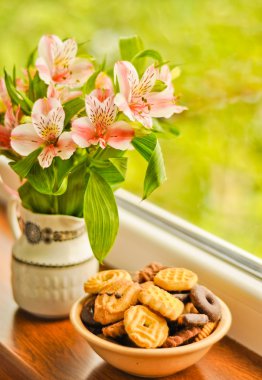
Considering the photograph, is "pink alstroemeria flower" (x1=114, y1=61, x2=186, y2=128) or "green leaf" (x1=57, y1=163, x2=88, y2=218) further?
"green leaf" (x1=57, y1=163, x2=88, y2=218)

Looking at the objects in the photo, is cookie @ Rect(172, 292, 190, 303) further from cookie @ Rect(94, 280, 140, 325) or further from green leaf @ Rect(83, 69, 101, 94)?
green leaf @ Rect(83, 69, 101, 94)

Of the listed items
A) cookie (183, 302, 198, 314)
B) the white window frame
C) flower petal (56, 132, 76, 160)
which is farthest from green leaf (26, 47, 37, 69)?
cookie (183, 302, 198, 314)

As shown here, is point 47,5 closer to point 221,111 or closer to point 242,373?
point 221,111

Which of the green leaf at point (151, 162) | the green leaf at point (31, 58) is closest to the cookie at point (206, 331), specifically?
Result: the green leaf at point (151, 162)

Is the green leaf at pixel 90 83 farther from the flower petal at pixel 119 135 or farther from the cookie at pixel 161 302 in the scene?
the cookie at pixel 161 302

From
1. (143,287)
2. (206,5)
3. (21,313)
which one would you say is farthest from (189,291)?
(206,5)

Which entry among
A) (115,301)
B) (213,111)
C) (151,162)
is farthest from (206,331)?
(213,111)
